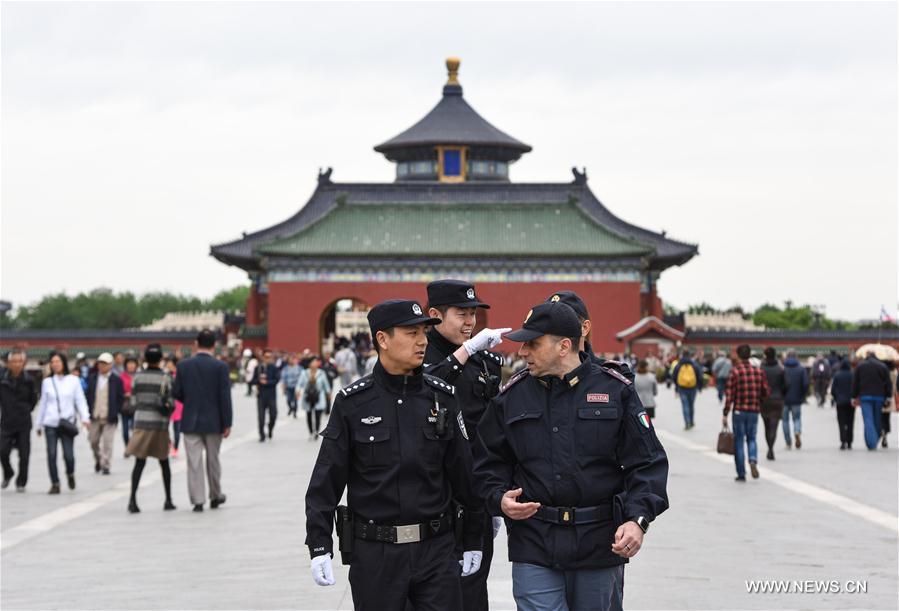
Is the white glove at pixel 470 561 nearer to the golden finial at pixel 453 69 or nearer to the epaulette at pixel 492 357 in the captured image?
the epaulette at pixel 492 357

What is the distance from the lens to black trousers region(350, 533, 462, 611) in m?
5.63

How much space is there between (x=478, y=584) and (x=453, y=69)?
66.5 m

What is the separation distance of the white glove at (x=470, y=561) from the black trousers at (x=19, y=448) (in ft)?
33.0

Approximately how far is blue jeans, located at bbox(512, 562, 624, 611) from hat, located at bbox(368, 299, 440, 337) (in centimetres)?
109

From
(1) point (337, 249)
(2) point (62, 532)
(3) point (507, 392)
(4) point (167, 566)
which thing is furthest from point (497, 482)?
(1) point (337, 249)

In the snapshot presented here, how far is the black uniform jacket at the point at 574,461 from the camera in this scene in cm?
577

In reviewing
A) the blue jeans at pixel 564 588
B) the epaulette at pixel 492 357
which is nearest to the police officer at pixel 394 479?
the blue jeans at pixel 564 588

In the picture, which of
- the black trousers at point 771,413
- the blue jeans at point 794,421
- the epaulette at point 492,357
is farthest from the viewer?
the blue jeans at point 794,421

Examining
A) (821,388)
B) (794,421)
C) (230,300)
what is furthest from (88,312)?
(794,421)

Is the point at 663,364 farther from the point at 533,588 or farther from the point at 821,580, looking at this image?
the point at 533,588

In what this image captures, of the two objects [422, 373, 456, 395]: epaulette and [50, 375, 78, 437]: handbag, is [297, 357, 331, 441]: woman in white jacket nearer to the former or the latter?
[50, 375, 78, 437]: handbag

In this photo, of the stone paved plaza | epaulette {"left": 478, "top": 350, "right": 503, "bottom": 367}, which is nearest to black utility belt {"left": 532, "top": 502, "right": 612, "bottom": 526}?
epaulette {"left": 478, "top": 350, "right": 503, "bottom": 367}

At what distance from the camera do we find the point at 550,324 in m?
5.94

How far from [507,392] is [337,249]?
50.0 metres
